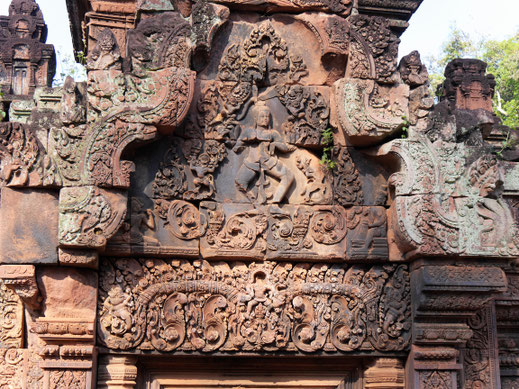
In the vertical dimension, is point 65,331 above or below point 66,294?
below

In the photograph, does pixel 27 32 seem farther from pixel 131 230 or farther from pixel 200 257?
pixel 200 257

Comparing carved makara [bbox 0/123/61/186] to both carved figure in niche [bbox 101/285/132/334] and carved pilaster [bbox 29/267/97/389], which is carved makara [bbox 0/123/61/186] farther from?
carved figure in niche [bbox 101/285/132/334]

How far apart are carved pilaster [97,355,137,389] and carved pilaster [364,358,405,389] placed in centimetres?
214

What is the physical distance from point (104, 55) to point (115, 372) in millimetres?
2687

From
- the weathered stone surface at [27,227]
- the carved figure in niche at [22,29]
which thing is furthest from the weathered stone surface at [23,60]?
the weathered stone surface at [27,227]

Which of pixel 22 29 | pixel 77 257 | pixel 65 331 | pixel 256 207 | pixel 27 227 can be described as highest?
pixel 22 29

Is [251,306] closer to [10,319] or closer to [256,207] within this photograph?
[256,207]

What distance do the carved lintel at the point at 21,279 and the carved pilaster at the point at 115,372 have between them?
858mm

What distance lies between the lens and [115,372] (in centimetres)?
595

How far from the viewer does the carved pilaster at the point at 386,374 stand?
6.28 m

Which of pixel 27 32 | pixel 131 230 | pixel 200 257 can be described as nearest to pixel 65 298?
pixel 131 230

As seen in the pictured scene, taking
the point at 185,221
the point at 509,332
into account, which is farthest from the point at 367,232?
the point at 509,332

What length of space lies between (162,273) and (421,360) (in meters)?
2.40

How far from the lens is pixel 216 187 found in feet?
20.8
